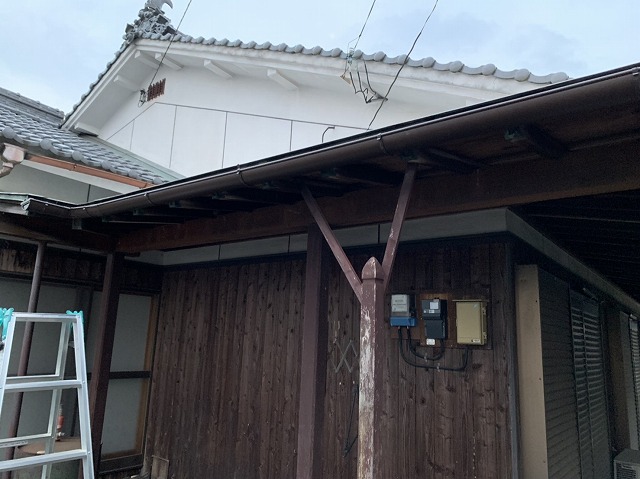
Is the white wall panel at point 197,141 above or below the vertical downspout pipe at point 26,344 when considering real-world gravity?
above

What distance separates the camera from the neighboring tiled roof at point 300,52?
13.5 ft

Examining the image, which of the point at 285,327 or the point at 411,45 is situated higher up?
the point at 411,45

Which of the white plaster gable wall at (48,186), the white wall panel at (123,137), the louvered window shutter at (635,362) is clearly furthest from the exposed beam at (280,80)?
the louvered window shutter at (635,362)

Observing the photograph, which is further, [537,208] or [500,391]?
[537,208]

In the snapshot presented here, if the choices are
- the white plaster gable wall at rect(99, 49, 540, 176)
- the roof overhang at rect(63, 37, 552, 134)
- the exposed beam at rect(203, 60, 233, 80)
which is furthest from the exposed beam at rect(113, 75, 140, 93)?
the exposed beam at rect(203, 60, 233, 80)

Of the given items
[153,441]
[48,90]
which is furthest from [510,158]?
[48,90]

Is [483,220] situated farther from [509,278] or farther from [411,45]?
[411,45]

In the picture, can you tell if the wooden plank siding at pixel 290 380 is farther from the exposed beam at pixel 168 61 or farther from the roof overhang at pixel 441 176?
the exposed beam at pixel 168 61

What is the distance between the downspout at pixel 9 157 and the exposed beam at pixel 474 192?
2.02m

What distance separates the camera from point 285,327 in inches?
181

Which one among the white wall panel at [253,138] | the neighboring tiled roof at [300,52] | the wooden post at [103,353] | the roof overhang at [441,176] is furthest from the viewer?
the white wall panel at [253,138]

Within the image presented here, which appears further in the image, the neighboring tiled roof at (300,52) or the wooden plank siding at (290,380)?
the neighboring tiled roof at (300,52)

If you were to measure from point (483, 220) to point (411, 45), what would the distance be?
81.7 inches

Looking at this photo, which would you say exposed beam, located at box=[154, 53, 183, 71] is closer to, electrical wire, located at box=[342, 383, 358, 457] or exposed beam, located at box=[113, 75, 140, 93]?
exposed beam, located at box=[113, 75, 140, 93]
